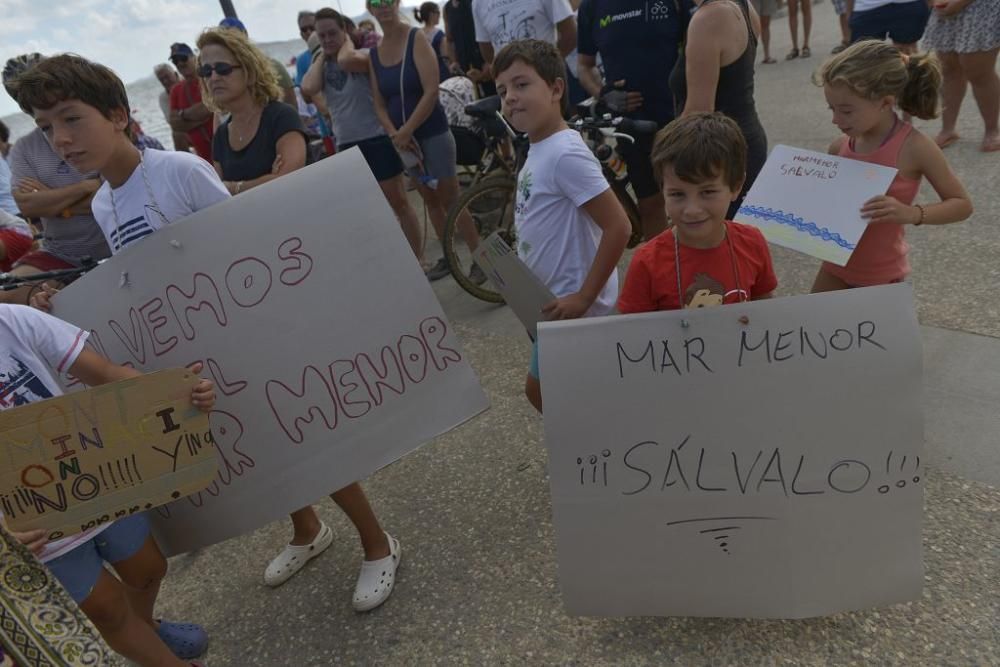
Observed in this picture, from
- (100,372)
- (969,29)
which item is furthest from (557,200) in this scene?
(969,29)

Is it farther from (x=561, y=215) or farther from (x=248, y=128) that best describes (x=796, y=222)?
(x=248, y=128)

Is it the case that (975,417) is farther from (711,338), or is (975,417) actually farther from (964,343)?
(711,338)

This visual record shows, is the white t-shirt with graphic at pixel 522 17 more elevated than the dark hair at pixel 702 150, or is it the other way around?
the white t-shirt with graphic at pixel 522 17

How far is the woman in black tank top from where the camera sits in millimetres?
2215

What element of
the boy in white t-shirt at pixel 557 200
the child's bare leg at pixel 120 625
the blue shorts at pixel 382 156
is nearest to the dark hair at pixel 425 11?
the blue shorts at pixel 382 156

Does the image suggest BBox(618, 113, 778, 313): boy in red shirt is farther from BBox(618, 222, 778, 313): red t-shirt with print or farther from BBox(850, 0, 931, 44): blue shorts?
BBox(850, 0, 931, 44): blue shorts

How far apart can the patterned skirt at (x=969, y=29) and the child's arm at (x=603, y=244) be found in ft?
12.3

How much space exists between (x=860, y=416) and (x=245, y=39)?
243 centimetres

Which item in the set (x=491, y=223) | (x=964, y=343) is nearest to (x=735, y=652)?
(x=964, y=343)

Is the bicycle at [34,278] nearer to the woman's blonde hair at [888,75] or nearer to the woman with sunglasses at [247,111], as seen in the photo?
the woman with sunglasses at [247,111]

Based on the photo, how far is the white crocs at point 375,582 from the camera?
204cm

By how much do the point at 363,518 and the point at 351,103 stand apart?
10.0ft

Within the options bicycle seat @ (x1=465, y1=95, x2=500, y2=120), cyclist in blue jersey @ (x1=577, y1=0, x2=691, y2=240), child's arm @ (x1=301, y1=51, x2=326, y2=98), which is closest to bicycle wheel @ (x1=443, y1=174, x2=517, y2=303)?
bicycle seat @ (x1=465, y1=95, x2=500, y2=120)

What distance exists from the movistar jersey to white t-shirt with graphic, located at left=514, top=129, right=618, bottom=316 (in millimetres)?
1323
